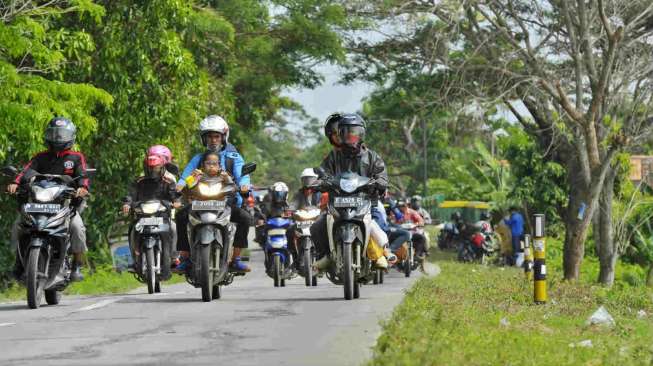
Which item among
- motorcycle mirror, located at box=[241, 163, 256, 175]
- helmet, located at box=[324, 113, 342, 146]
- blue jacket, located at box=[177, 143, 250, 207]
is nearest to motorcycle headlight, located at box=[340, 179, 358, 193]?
helmet, located at box=[324, 113, 342, 146]

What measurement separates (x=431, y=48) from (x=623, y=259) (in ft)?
51.8

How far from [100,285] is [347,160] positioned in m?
8.15

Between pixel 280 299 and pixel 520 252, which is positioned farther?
pixel 520 252

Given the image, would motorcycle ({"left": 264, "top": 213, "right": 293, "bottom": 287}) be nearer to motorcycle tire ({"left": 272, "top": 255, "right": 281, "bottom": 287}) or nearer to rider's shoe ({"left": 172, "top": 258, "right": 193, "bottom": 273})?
motorcycle tire ({"left": 272, "top": 255, "right": 281, "bottom": 287})

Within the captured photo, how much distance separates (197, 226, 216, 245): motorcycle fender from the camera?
1290 centimetres

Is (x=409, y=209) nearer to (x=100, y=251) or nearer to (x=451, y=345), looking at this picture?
(x=100, y=251)

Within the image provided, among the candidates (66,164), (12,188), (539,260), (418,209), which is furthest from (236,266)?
(418,209)

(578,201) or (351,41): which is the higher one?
(351,41)

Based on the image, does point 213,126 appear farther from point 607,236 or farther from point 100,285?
point 607,236

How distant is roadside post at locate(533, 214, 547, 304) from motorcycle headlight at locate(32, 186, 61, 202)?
5.37 metres

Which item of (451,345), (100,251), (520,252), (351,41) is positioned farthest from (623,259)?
(451,345)

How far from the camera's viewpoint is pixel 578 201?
2695 centimetres

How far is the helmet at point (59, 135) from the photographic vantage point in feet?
43.1

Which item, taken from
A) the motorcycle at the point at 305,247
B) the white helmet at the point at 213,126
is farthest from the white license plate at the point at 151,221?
the motorcycle at the point at 305,247
